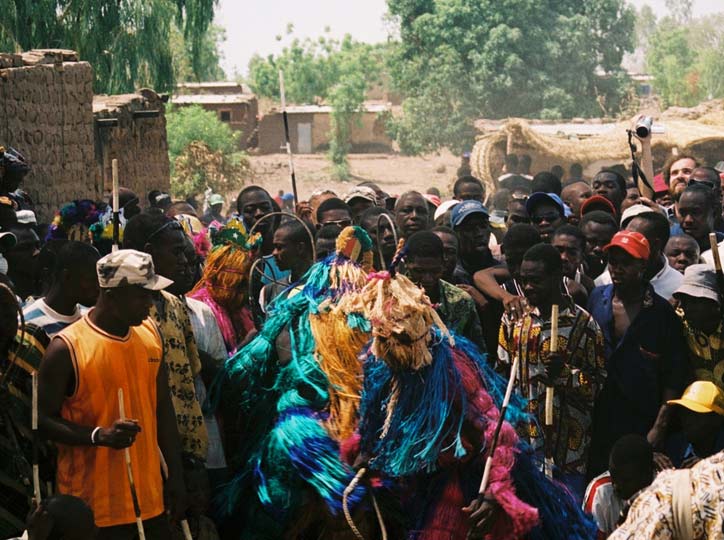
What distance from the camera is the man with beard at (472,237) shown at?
27.3 feet

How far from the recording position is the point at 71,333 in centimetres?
497

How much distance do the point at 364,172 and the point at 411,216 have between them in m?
38.9

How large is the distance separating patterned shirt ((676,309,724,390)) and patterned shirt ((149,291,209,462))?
2.67 meters

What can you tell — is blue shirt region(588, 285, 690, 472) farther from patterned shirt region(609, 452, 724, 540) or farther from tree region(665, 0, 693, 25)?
tree region(665, 0, 693, 25)

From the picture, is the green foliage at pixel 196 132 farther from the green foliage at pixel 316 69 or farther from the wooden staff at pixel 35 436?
the wooden staff at pixel 35 436

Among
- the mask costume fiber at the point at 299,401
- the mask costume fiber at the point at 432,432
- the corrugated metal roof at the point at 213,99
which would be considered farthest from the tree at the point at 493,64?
the mask costume fiber at the point at 432,432

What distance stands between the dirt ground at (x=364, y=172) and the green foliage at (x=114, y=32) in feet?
61.7

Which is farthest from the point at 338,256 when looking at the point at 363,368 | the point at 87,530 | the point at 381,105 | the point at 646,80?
the point at 646,80

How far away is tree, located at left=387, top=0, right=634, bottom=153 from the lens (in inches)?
1662

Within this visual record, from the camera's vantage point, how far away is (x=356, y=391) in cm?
578

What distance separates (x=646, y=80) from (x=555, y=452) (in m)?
66.0

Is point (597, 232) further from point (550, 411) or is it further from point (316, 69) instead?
point (316, 69)

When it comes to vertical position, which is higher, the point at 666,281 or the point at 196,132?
the point at 666,281

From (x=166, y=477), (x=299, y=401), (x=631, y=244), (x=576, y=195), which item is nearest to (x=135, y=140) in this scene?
(x=576, y=195)
